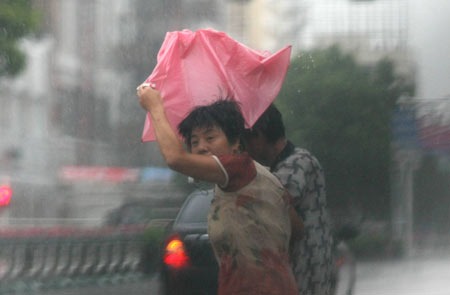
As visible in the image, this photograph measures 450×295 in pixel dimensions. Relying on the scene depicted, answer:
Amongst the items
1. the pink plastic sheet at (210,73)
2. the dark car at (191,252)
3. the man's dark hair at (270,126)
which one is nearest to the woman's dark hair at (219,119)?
the pink plastic sheet at (210,73)

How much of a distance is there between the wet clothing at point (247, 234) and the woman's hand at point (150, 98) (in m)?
0.20

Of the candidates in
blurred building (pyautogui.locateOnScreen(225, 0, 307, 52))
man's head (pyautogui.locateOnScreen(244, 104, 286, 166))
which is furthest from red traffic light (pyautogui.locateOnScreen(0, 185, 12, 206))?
man's head (pyautogui.locateOnScreen(244, 104, 286, 166))

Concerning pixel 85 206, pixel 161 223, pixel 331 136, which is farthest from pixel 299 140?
pixel 85 206

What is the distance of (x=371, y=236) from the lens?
475 centimetres

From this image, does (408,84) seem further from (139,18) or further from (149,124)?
(149,124)

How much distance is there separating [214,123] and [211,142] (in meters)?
0.05

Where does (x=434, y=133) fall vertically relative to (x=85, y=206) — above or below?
above

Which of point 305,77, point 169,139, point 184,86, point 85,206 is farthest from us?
point 85,206

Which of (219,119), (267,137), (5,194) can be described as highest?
(219,119)

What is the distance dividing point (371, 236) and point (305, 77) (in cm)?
87

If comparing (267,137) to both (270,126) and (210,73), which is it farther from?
(210,73)

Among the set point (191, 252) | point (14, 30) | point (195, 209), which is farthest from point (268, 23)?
point (14, 30)

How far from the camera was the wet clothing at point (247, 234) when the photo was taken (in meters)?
2.27

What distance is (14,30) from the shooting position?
6109 millimetres
